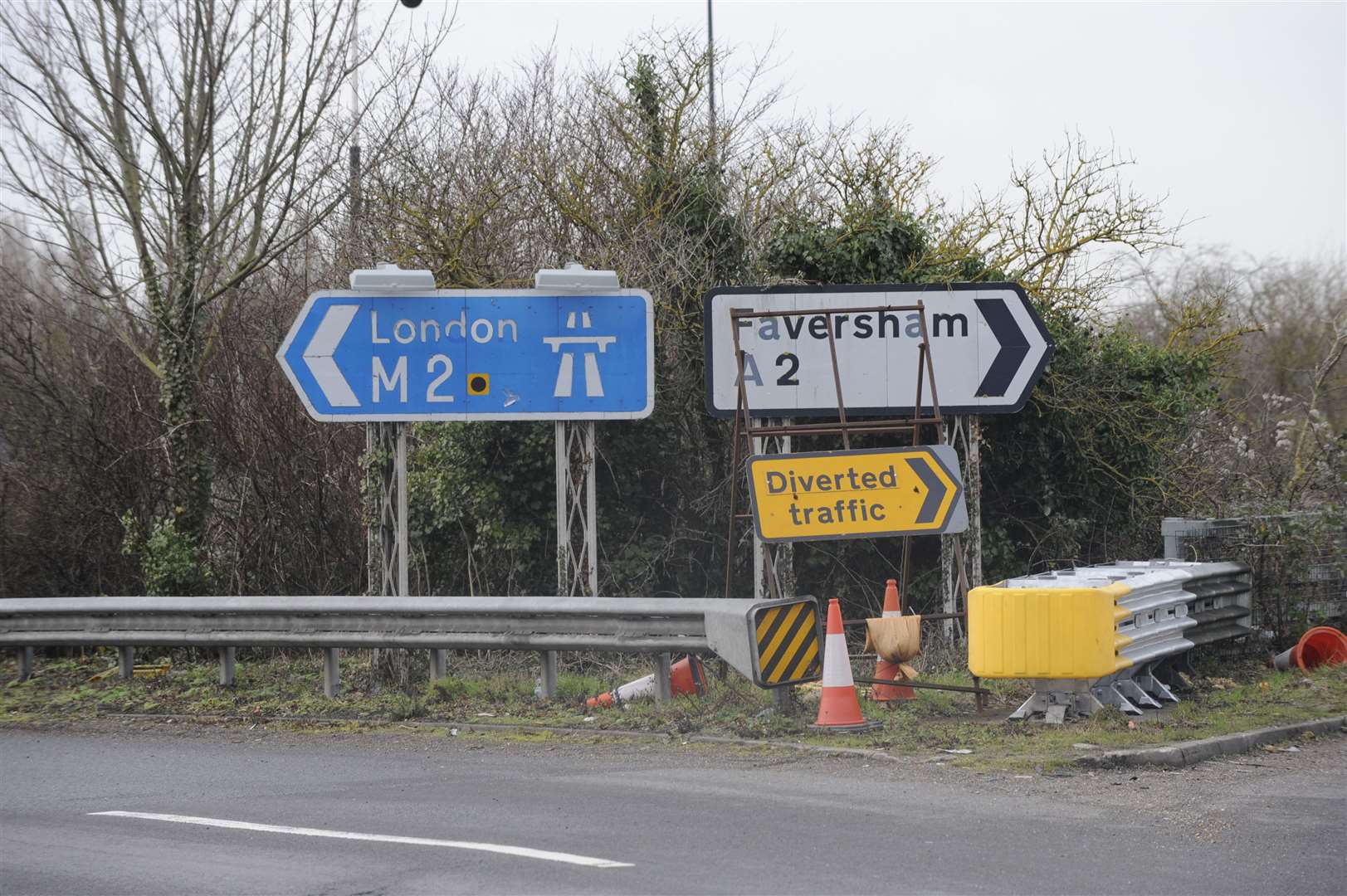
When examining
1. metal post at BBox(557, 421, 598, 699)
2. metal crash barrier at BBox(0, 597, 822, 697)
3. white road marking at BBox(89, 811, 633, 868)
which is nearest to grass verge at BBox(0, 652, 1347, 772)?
metal crash barrier at BBox(0, 597, 822, 697)

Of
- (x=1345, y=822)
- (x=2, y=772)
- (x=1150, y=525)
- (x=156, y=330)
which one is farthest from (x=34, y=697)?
(x=1150, y=525)

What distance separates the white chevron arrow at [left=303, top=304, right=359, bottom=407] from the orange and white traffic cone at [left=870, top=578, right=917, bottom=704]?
480 cm

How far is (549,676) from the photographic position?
10.4 metres

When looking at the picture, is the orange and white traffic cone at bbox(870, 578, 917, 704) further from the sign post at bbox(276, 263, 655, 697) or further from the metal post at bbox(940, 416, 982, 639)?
the sign post at bbox(276, 263, 655, 697)

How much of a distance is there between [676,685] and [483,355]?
3.30 metres

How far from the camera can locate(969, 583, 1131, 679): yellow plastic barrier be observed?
8.73 meters

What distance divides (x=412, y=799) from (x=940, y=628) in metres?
7.11

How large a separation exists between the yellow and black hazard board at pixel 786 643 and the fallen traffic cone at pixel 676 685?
1511 mm

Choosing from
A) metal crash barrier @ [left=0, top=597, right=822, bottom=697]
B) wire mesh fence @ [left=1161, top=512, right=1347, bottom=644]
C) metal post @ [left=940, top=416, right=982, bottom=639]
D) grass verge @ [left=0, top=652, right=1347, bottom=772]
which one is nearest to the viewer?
grass verge @ [left=0, top=652, right=1347, bottom=772]

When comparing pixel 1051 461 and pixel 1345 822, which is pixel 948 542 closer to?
pixel 1051 461

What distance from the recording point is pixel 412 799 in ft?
23.4

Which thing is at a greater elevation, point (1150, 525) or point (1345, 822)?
point (1150, 525)

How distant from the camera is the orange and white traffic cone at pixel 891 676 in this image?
9898 millimetres

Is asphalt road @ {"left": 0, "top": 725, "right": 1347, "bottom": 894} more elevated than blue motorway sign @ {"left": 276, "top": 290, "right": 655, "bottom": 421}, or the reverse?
blue motorway sign @ {"left": 276, "top": 290, "right": 655, "bottom": 421}
